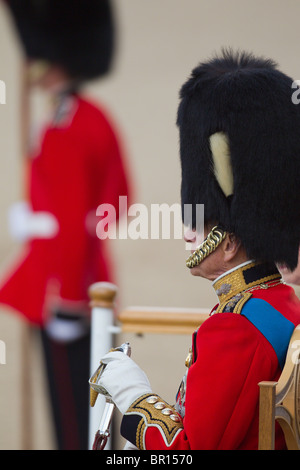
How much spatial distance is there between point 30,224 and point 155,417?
2103 millimetres

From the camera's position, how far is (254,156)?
5.46 ft

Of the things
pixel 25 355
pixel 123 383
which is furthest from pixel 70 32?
pixel 123 383

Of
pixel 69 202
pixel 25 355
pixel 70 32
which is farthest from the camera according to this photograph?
pixel 70 32

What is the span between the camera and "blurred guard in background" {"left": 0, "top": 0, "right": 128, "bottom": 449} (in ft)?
11.4

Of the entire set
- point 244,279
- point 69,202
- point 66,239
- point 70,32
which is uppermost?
point 70,32

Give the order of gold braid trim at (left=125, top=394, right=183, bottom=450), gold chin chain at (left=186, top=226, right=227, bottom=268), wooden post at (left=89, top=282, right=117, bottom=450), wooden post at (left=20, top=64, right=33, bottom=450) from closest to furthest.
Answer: gold braid trim at (left=125, top=394, right=183, bottom=450), gold chin chain at (left=186, top=226, right=227, bottom=268), wooden post at (left=89, top=282, right=117, bottom=450), wooden post at (left=20, top=64, right=33, bottom=450)

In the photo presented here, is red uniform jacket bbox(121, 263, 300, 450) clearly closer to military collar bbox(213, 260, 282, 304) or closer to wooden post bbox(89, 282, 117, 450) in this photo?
military collar bbox(213, 260, 282, 304)

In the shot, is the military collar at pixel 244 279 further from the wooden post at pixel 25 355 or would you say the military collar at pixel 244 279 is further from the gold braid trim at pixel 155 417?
the wooden post at pixel 25 355

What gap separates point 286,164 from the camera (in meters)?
1.68

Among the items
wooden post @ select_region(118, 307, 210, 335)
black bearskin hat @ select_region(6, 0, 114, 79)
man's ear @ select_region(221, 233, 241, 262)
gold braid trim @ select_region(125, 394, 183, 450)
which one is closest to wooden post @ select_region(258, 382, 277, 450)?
gold braid trim @ select_region(125, 394, 183, 450)

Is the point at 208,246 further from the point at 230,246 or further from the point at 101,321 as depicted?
Answer: the point at 101,321

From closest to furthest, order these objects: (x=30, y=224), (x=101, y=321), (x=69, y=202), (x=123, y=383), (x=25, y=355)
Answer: (x=123, y=383), (x=101, y=321), (x=69, y=202), (x=30, y=224), (x=25, y=355)

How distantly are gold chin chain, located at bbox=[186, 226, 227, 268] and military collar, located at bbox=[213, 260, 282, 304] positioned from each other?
53 mm

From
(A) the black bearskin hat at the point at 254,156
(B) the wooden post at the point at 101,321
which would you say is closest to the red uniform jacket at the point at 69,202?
(B) the wooden post at the point at 101,321
